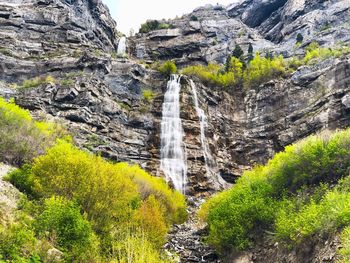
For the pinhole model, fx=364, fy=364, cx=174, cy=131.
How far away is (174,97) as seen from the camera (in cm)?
5794

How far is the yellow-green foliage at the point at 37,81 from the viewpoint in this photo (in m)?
51.9

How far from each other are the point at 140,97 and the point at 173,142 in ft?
37.2

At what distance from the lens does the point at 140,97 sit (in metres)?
58.6

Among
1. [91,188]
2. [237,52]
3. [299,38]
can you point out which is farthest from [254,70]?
[91,188]

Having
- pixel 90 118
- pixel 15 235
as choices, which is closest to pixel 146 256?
pixel 15 235

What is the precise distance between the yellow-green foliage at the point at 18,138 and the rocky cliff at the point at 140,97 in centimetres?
1337

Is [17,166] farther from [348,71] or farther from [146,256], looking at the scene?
[348,71]

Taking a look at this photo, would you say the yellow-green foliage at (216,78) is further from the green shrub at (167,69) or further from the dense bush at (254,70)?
the green shrub at (167,69)

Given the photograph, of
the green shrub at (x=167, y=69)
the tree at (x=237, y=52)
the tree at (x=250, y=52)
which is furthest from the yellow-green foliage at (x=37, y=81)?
the tree at (x=250, y=52)

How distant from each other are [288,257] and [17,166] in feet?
61.8

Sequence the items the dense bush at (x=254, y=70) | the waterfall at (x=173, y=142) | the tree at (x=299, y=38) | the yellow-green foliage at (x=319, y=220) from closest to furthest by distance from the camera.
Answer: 1. the yellow-green foliage at (x=319, y=220)
2. the waterfall at (x=173, y=142)
3. the dense bush at (x=254, y=70)
4. the tree at (x=299, y=38)

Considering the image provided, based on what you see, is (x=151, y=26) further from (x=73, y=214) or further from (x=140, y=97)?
(x=73, y=214)

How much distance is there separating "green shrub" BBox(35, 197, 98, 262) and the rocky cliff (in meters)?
25.3

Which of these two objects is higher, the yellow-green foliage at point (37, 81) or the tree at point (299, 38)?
the tree at point (299, 38)
